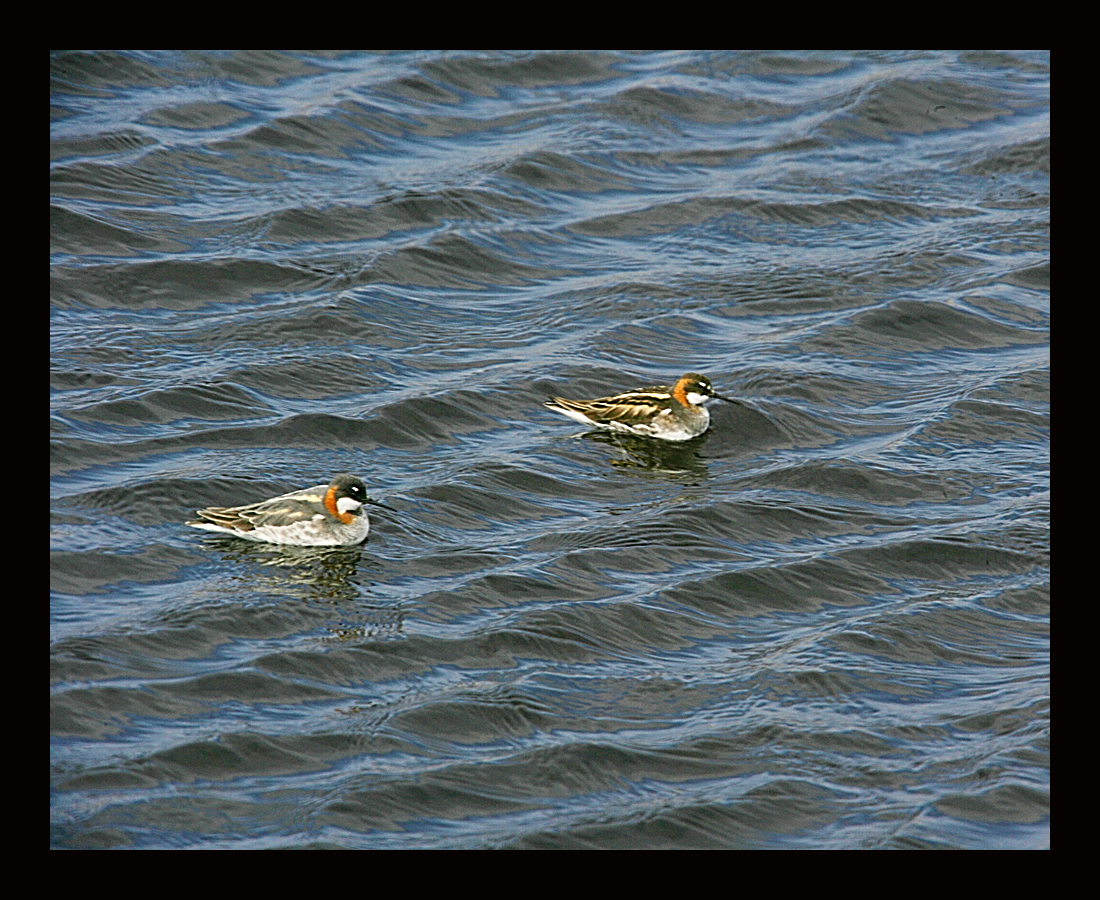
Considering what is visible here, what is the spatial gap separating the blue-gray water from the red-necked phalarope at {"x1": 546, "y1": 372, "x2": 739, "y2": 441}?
0.24 meters

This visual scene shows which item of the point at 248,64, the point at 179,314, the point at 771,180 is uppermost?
the point at 248,64

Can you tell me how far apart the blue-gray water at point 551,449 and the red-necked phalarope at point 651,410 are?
0.78 feet

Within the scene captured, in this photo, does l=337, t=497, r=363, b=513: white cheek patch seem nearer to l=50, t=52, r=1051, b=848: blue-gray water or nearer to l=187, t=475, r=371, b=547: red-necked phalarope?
l=187, t=475, r=371, b=547: red-necked phalarope

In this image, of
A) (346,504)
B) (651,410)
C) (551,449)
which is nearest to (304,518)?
(346,504)

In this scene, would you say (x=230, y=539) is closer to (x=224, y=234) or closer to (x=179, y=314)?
(x=179, y=314)

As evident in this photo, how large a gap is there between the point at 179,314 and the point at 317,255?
179cm

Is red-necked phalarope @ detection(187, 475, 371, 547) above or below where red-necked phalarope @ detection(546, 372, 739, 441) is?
below

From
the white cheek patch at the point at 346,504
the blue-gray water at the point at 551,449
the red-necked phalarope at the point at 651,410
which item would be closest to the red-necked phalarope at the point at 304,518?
the white cheek patch at the point at 346,504

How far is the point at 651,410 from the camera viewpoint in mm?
13156

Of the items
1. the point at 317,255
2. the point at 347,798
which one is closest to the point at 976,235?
the point at 317,255

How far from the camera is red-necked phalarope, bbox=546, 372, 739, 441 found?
1316 cm

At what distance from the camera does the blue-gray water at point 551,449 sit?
866 centimetres

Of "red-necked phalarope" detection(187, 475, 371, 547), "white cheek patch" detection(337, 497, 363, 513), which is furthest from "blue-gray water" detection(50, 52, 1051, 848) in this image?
"white cheek patch" detection(337, 497, 363, 513)

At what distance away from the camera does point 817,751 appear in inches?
353
